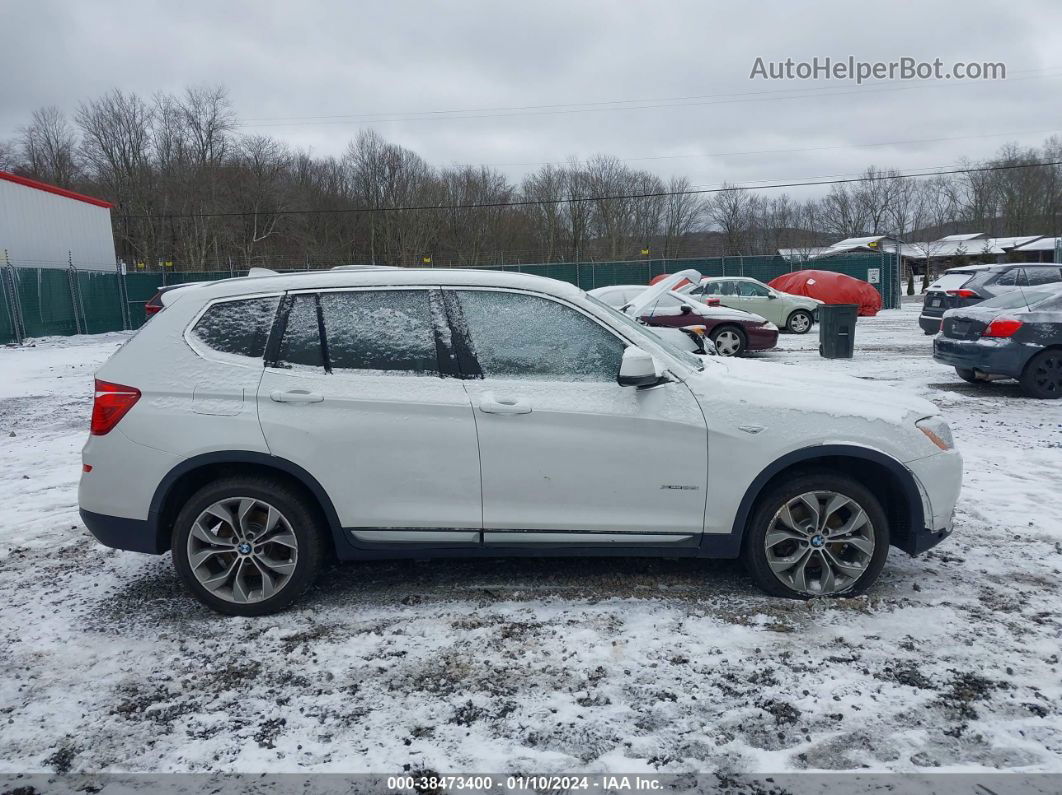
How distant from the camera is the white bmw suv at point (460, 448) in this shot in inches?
146

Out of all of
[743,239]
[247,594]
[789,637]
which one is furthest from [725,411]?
[743,239]

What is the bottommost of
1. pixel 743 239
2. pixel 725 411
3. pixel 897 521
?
pixel 897 521

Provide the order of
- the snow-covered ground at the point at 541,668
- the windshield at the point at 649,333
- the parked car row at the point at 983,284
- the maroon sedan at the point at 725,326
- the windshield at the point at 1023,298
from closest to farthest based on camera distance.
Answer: the snow-covered ground at the point at 541,668
the windshield at the point at 649,333
the windshield at the point at 1023,298
the parked car row at the point at 983,284
the maroon sedan at the point at 725,326

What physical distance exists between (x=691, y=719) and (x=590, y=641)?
2.35 feet

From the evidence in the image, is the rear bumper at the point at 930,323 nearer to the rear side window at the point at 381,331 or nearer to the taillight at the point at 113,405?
the rear side window at the point at 381,331

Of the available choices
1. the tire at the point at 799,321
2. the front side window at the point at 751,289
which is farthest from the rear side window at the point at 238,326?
the tire at the point at 799,321

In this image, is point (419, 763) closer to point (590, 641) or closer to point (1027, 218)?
point (590, 641)

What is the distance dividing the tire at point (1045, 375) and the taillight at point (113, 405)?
10.4 meters

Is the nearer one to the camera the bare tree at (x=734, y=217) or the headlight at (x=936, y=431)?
the headlight at (x=936, y=431)

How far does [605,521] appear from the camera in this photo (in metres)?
3.79

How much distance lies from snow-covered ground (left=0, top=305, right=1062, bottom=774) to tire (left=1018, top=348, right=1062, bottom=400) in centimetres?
565

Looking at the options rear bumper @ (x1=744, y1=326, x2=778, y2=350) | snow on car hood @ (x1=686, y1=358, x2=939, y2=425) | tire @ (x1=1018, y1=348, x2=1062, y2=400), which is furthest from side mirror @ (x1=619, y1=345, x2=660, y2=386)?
rear bumper @ (x1=744, y1=326, x2=778, y2=350)

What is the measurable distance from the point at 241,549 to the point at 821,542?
299 centimetres

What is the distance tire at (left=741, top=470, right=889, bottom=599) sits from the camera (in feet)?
12.5
